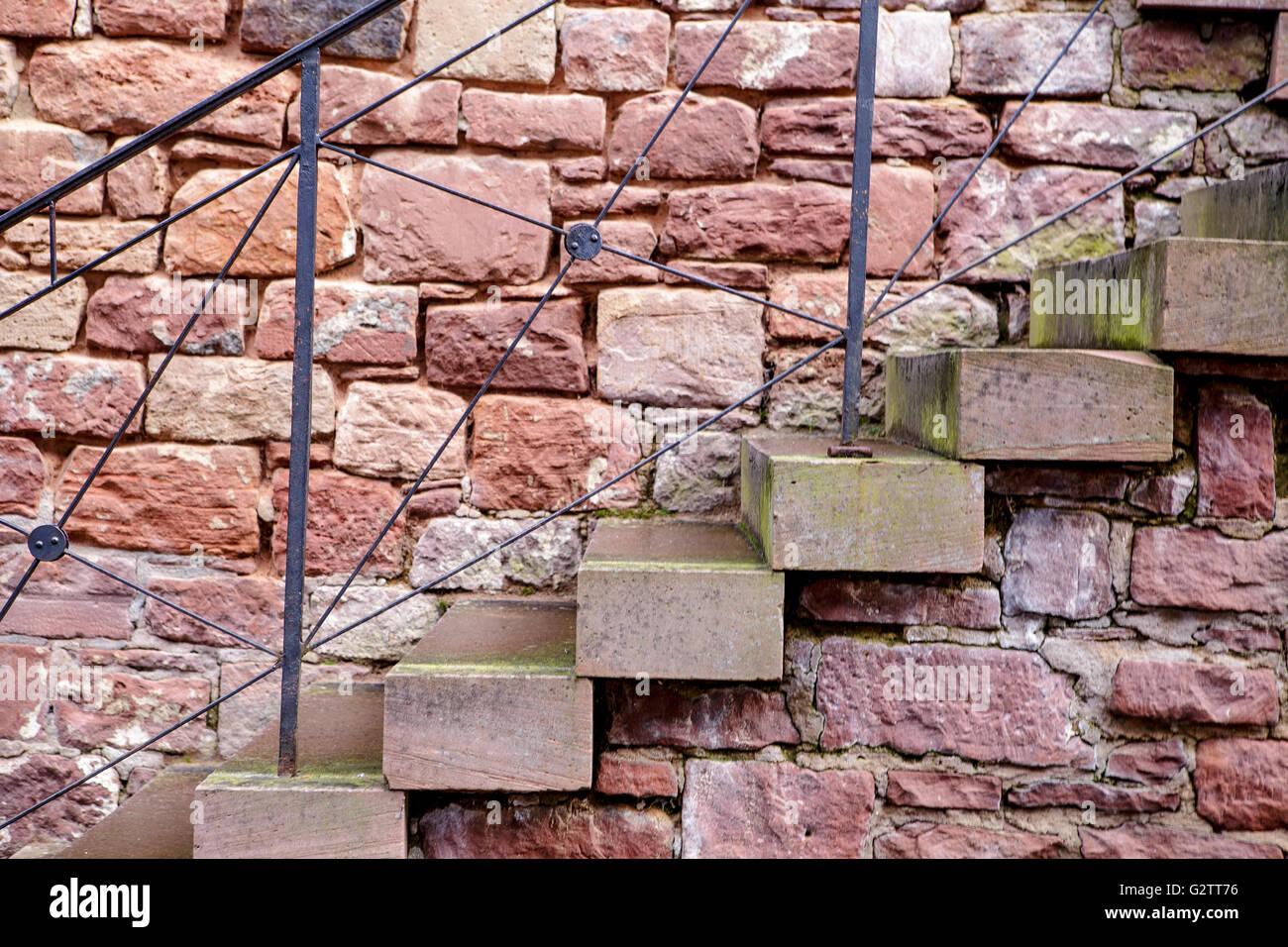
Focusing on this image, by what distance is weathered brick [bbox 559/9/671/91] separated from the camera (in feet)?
8.17

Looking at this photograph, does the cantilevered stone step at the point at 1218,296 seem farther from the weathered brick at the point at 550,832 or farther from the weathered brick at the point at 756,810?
the weathered brick at the point at 550,832

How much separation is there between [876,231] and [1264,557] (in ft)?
3.86

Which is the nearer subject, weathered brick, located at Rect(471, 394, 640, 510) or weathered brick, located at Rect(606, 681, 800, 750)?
weathered brick, located at Rect(606, 681, 800, 750)

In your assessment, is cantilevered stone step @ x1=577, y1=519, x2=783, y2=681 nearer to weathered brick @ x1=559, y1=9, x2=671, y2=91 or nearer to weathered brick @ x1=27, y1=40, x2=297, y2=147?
weathered brick @ x1=559, y1=9, x2=671, y2=91

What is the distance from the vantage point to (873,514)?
170 cm

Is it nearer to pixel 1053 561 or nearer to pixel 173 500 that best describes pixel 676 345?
pixel 1053 561

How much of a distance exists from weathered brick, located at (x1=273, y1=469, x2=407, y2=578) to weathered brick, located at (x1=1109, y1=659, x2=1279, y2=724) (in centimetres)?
175

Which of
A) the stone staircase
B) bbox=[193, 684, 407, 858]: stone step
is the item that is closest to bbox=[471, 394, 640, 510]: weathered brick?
the stone staircase

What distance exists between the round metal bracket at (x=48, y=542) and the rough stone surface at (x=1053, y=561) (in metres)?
1.87

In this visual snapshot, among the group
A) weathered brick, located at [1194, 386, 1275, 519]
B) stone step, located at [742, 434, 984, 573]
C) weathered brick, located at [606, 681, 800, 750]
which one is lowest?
weathered brick, located at [606, 681, 800, 750]

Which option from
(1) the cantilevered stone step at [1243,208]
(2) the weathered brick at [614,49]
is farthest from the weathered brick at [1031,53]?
(2) the weathered brick at [614,49]
